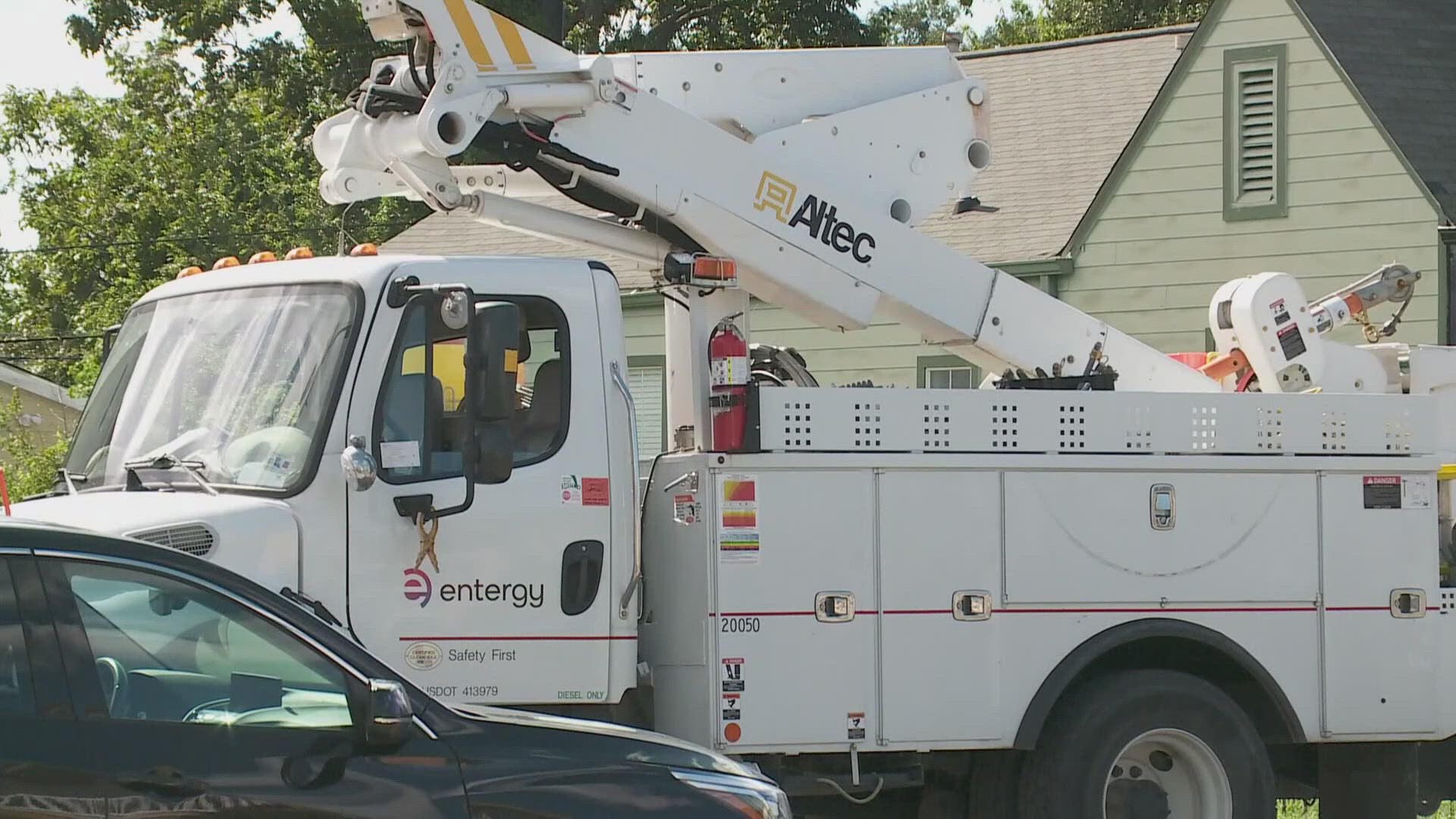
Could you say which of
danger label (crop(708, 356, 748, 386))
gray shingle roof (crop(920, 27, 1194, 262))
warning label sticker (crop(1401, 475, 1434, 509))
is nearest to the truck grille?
danger label (crop(708, 356, 748, 386))

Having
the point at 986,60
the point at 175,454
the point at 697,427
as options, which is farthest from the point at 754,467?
the point at 986,60

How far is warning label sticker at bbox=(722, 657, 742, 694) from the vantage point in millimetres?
7137

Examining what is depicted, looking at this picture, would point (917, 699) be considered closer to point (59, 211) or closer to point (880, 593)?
point (880, 593)

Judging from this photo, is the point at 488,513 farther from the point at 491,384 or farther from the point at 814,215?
the point at 814,215

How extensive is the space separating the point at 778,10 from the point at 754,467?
965 inches

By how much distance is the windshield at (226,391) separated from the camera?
262 inches

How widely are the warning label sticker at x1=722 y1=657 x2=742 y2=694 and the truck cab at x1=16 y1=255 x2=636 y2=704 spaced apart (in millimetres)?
371

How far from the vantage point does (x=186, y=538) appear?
6320 millimetres

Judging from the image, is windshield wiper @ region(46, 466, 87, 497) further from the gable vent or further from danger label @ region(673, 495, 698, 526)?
the gable vent

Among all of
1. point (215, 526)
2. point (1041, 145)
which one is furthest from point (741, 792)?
point (1041, 145)

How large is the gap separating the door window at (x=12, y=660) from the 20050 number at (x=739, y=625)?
3266 millimetres

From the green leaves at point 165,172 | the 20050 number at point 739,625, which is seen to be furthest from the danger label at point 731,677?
the green leaves at point 165,172

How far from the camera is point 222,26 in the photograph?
31656 millimetres

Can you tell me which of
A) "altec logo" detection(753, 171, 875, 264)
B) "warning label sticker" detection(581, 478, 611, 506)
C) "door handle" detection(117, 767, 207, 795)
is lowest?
"door handle" detection(117, 767, 207, 795)
